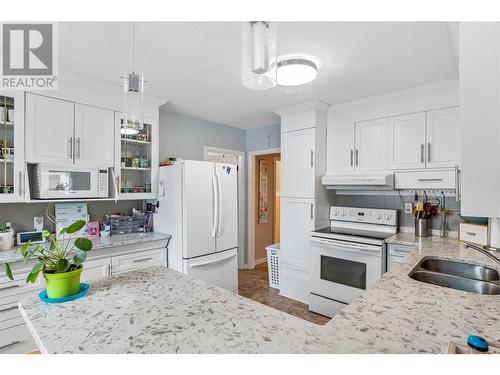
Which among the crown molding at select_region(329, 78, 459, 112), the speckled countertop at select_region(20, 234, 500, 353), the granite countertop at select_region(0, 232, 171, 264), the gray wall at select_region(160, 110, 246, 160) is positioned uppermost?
the crown molding at select_region(329, 78, 459, 112)

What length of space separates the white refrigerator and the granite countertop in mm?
150

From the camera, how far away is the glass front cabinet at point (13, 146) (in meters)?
2.13

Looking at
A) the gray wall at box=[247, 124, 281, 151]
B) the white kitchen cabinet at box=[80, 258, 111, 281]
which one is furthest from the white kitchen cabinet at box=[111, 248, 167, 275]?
the gray wall at box=[247, 124, 281, 151]

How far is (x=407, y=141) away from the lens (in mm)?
2736

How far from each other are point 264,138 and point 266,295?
2.32 meters

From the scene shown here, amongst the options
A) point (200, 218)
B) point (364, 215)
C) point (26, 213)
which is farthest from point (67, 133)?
point (364, 215)

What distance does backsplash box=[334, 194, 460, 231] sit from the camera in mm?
2703

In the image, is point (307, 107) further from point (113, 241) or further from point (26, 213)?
point (26, 213)

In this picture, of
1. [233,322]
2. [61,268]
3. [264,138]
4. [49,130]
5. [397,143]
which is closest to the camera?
[233,322]

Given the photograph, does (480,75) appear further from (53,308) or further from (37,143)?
(37,143)

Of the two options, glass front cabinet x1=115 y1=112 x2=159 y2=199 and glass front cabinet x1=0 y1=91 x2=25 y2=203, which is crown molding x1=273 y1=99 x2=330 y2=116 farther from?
Answer: glass front cabinet x1=0 y1=91 x2=25 y2=203

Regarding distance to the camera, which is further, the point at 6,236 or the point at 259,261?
the point at 259,261

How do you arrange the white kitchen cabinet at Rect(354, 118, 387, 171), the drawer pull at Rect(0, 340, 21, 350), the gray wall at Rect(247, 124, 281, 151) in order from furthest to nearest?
the gray wall at Rect(247, 124, 281, 151) → the white kitchen cabinet at Rect(354, 118, 387, 171) → the drawer pull at Rect(0, 340, 21, 350)

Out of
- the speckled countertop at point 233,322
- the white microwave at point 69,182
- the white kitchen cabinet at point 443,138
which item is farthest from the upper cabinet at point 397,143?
the white microwave at point 69,182
